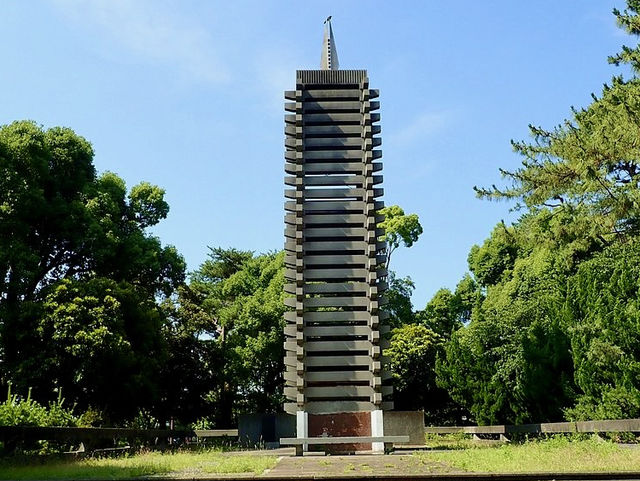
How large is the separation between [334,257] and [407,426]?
620 cm

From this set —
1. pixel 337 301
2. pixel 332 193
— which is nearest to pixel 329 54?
pixel 332 193

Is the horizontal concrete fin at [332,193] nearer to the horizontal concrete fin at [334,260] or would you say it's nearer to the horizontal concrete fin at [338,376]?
the horizontal concrete fin at [334,260]

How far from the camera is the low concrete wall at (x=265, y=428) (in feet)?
78.1

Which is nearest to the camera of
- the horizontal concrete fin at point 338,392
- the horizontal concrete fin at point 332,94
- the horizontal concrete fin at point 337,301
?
the horizontal concrete fin at point 338,392

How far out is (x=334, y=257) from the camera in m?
19.7

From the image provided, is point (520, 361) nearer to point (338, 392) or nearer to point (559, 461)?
point (338, 392)

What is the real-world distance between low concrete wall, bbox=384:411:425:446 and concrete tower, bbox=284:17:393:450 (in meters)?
3.49

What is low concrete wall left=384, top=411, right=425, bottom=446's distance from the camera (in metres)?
21.5

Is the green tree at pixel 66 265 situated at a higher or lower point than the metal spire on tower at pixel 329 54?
lower

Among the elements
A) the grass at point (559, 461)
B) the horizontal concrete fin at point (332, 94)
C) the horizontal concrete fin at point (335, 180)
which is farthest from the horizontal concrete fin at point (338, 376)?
the horizontal concrete fin at point (332, 94)

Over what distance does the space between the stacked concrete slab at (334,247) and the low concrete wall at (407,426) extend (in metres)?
2.54

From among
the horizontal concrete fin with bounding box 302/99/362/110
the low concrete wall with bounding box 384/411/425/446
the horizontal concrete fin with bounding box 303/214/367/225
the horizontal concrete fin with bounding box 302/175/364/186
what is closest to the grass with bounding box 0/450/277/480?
the horizontal concrete fin with bounding box 303/214/367/225

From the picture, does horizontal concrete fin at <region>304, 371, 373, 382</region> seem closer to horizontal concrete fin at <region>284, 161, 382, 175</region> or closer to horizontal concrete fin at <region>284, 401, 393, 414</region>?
horizontal concrete fin at <region>284, 401, 393, 414</region>

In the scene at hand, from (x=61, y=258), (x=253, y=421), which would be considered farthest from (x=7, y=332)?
(x=253, y=421)
